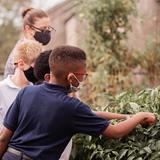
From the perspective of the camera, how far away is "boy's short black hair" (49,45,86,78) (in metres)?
3.37

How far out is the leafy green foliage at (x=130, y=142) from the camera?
3.64m

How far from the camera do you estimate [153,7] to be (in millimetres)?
11398

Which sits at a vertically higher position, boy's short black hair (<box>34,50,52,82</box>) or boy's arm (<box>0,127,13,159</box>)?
boy's short black hair (<box>34,50,52,82</box>)

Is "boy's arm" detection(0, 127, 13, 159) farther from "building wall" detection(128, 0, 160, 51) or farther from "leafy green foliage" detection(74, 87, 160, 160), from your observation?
"building wall" detection(128, 0, 160, 51)

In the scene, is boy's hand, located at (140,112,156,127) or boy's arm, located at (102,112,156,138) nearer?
boy's arm, located at (102,112,156,138)

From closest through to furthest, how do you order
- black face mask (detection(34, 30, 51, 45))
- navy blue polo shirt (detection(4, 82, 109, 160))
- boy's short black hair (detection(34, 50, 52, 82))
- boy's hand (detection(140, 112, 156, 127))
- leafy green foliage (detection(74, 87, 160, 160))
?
navy blue polo shirt (detection(4, 82, 109, 160)), boy's hand (detection(140, 112, 156, 127)), leafy green foliage (detection(74, 87, 160, 160)), boy's short black hair (detection(34, 50, 52, 82)), black face mask (detection(34, 30, 51, 45))

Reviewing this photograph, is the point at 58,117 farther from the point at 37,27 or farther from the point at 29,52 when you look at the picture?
the point at 37,27

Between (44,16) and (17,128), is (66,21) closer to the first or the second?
(44,16)

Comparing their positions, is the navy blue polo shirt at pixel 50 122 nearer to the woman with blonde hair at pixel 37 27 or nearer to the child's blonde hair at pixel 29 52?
the child's blonde hair at pixel 29 52

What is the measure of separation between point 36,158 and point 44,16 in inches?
79.8

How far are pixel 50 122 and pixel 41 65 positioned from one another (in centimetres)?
59

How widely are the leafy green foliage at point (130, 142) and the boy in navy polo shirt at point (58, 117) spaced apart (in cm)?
25

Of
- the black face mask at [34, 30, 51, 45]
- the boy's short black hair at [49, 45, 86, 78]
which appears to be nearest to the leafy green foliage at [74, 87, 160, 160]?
the boy's short black hair at [49, 45, 86, 78]

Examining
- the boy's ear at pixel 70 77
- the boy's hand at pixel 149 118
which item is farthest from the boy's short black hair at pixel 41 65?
the boy's hand at pixel 149 118
